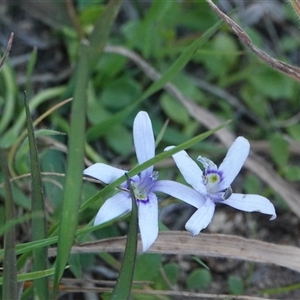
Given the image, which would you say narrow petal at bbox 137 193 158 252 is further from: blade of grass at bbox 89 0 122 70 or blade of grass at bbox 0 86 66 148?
blade of grass at bbox 89 0 122 70

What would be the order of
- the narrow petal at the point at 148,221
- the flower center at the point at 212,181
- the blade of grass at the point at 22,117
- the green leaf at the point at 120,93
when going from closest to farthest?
the narrow petal at the point at 148,221 < the flower center at the point at 212,181 < the blade of grass at the point at 22,117 < the green leaf at the point at 120,93

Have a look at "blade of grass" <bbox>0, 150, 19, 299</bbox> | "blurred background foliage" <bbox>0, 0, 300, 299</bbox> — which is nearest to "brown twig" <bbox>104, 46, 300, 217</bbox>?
"blurred background foliage" <bbox>0, 0, 300, 299</bbox>

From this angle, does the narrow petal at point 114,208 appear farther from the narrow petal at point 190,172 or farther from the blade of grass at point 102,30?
the blade of grass at point 102,30

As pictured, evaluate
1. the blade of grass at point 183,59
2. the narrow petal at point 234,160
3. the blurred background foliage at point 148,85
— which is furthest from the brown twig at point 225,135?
the narrow petal at point 234,160

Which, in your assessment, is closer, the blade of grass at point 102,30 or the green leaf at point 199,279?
the green leaf at point 199,279

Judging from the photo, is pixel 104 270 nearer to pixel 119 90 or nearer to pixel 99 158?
pixel 99 158

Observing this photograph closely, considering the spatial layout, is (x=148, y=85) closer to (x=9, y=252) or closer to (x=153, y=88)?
(x=153, y=88)

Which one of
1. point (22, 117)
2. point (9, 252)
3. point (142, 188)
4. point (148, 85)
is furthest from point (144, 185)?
point (148, 85)
